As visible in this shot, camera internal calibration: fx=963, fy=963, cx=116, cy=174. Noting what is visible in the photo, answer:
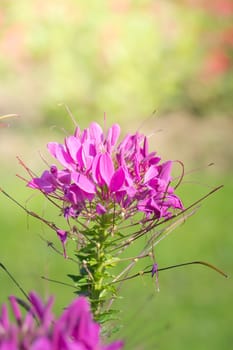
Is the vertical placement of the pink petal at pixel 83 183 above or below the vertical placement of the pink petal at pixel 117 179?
above

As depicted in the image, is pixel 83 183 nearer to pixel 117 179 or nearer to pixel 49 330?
pixel 117 179

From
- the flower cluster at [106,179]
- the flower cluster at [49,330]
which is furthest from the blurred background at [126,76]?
the flower cluster at [49,330]

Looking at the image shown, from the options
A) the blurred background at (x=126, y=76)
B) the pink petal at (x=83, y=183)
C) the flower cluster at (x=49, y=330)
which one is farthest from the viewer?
the blurred background at (x=126, y=76)

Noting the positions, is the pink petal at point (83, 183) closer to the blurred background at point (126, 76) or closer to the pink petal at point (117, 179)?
the pink petal at point (117, 179)

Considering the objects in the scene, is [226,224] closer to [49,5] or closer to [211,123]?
[211,123]

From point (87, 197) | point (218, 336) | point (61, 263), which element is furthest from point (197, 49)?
→ point (87, 197)

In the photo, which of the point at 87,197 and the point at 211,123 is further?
the point at 211,123

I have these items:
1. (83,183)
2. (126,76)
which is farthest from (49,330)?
(126,76)

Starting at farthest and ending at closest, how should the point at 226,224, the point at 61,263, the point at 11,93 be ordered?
the point at 11,93, the point at 226,224, the point at 61,263
